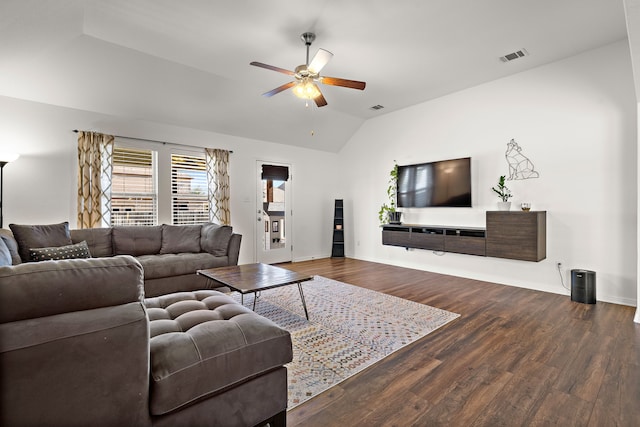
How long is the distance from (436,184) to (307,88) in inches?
115

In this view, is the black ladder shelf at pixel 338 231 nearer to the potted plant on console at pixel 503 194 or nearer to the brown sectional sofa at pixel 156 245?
the brown sectional sofa at pixel 156 245

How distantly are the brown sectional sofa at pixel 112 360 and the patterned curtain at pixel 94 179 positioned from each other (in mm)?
3717

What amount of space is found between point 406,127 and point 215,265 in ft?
13.6

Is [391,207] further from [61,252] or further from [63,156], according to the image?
[63,156]

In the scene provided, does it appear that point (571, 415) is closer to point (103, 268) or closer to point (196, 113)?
point (103, 268)

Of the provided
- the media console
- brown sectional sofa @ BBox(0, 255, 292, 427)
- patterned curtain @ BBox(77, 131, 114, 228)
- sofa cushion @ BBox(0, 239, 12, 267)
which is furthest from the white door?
brown sectional sofa @ BBox(0, 255, 292, 427)

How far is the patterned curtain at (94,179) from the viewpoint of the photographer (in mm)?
4211

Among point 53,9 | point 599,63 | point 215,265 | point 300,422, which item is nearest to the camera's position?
point 300,422

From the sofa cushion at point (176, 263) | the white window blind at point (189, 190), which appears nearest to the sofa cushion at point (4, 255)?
the sofa cushion at point (176, 263)

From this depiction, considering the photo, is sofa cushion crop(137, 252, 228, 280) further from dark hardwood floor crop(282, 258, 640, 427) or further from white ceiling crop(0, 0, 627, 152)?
dark hardwood floor crop(282, 258, 640, 427)

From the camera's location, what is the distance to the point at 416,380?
200 centimetres

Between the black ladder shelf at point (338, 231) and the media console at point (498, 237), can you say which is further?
the black ladder shelf at point (338, 231)

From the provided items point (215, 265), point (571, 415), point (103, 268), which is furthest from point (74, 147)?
point (571, 415)

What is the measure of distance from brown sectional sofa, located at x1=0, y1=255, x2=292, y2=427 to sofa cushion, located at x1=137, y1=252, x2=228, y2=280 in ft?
8.01
